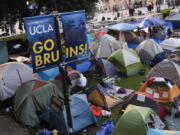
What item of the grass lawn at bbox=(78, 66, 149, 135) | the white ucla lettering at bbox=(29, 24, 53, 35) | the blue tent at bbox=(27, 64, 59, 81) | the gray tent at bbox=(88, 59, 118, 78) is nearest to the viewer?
the white ucla lettering at bbox=(29, 24, 53, 35)

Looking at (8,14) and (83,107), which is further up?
(8,14)

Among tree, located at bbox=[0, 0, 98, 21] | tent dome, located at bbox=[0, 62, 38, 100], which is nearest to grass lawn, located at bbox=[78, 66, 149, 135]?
tent dome, located at bbox=[0, 62, 38, 100]

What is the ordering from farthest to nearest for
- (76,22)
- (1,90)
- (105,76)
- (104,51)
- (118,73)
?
(104,51)
(118,73)
(105,76)
(1,90)
(76,22)

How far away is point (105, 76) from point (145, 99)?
478 centimetres

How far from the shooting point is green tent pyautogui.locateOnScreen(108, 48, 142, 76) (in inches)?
542

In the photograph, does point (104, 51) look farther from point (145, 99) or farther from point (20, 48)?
point (145, 99)

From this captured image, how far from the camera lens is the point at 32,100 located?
8977 mm

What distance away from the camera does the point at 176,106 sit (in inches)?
355

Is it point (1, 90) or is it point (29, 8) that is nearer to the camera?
point (1, 90)

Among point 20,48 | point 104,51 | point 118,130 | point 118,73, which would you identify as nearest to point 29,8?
point 20,48

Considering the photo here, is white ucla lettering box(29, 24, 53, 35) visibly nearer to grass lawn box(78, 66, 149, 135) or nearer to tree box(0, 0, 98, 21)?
grass lawn box(78, 66, 149, 135)

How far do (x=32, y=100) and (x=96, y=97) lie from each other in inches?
109

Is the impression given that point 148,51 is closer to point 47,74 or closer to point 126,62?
point 126,62

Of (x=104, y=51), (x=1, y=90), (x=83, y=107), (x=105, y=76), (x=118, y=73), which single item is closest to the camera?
(x=83, y=107)
